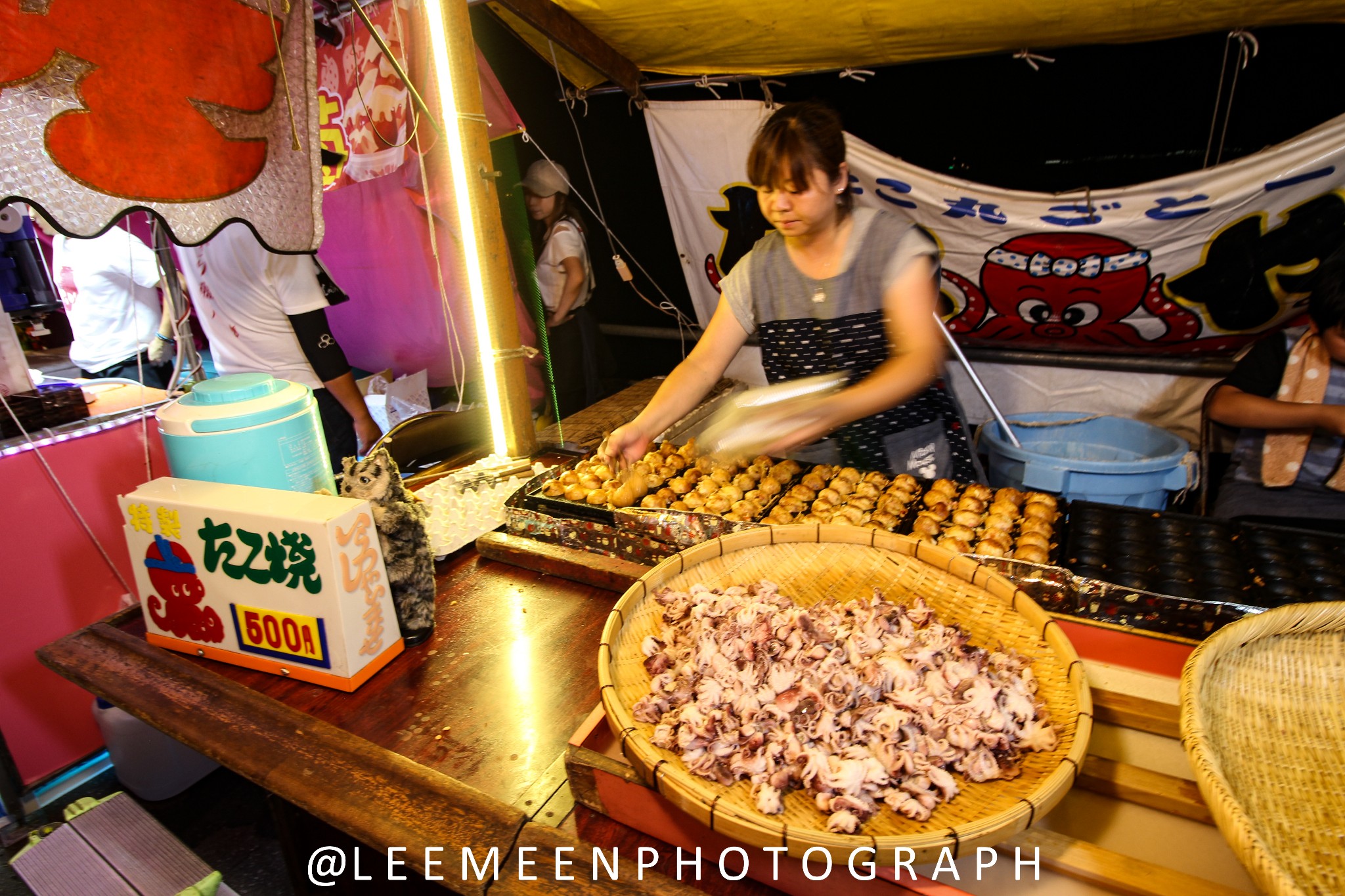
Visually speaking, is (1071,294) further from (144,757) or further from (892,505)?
(144,757)

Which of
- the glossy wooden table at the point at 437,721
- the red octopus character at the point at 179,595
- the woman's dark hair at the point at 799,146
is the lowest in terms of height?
the glossy wooden table at the point at 437,721

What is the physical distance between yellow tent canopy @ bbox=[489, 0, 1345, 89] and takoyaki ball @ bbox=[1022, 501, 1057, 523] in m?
2.09

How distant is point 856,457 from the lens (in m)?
2.61

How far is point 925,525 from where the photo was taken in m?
1.93

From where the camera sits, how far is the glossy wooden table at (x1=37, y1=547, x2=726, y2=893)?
1.17 metres

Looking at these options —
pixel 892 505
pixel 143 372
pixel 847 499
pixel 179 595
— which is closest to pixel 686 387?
pixel 847 499

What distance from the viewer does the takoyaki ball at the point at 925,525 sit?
191 cm

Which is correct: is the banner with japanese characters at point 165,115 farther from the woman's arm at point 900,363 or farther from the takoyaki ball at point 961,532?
the takoyaki ball at point 961,532

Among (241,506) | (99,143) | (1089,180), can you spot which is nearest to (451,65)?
(99,143)

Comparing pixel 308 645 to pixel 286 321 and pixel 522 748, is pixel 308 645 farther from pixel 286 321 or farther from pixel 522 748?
pixel 286 321

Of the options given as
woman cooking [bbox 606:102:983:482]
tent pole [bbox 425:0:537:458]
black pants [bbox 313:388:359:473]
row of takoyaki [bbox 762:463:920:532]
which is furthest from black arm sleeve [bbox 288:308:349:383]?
row of takoyaki [bbox 762:463:920:532]

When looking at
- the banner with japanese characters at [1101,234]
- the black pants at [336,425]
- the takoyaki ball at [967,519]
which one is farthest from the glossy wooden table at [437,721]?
the banner with japanese characters at [1101,234]

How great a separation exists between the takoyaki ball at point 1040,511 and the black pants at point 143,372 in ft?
17.1

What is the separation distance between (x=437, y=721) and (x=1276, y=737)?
151 centimetres
